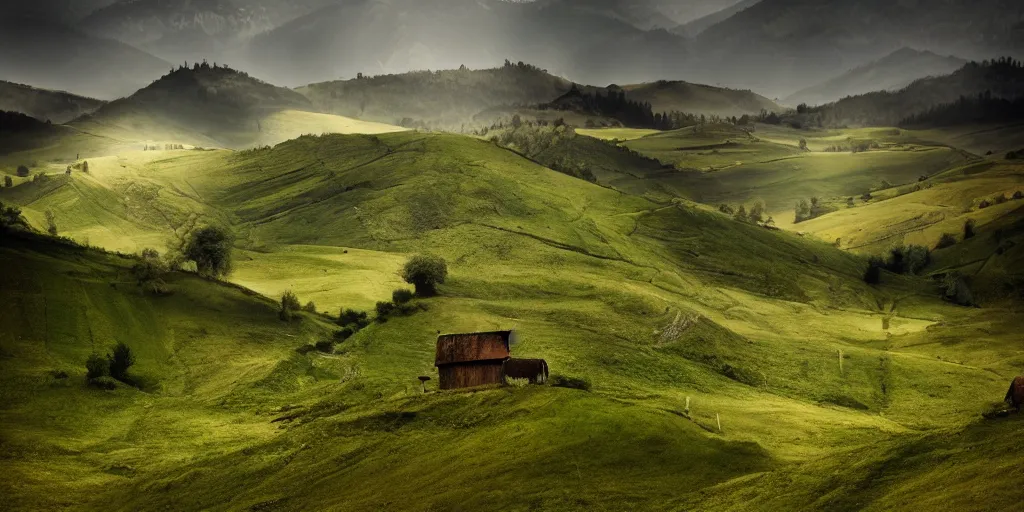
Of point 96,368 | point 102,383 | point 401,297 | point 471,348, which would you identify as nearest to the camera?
point 471,348

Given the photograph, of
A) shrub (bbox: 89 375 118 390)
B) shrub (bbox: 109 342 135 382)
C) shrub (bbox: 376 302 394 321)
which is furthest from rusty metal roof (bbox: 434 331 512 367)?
shrub (bbox: 376 302 394 321)

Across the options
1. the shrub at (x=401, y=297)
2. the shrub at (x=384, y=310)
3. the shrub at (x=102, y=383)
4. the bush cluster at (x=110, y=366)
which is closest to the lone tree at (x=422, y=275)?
the shrub at (x=401, y=297)

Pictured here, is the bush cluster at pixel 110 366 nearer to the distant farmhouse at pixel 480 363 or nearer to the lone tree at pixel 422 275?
the distant farmhouse at pixel 480 363

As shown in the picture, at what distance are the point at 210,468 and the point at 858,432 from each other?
8070 cm

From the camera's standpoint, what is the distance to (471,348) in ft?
370

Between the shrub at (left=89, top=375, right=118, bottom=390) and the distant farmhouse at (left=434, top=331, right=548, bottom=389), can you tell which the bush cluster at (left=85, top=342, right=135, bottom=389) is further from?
the distant farmhouse at (left=434, top=331, right=548, bottom=389)

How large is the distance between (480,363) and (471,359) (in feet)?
4.19

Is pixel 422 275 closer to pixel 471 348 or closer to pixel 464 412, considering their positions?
pixel 471 348

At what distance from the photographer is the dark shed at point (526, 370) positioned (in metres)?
111

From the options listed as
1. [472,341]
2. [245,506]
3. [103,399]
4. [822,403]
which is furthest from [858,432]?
[103,399]

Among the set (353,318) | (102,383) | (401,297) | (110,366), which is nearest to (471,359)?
(102,383)

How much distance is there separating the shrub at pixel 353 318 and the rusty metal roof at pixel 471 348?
6925cm

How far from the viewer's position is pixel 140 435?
11525cm

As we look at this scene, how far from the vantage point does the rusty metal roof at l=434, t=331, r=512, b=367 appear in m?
112
